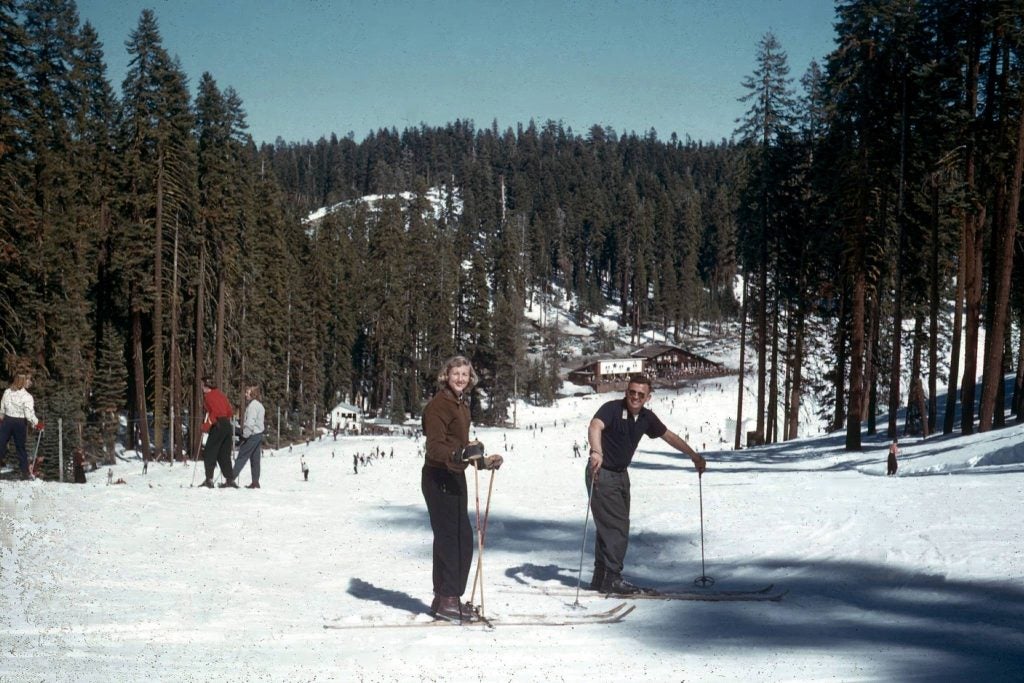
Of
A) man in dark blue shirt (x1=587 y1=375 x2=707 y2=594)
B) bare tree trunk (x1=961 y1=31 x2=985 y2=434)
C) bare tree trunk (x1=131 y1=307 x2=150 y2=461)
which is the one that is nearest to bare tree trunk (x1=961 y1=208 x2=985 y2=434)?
bare tree trunk (x1=961 y1=31 x2=985 y2=434)

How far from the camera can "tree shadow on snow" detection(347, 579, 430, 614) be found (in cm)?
818

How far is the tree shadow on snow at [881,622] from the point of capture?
19.3 feet

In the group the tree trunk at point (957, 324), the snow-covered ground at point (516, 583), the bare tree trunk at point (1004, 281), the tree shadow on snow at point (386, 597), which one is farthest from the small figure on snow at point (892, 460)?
the tree shadow on snow at point (386, 597)

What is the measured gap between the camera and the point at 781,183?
1501 inches

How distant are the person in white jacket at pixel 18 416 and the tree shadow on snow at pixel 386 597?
25.1 feet

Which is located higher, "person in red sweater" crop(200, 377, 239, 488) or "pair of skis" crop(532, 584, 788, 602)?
"person in red sweater" crop(200, 377, 239, 488)

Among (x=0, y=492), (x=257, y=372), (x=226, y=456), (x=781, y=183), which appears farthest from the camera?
(x=257, y=372)

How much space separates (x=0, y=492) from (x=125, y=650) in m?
7.58

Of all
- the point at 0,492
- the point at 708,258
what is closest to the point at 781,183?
the point at 0,492

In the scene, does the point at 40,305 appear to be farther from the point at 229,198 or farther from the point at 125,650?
the point at 125,650

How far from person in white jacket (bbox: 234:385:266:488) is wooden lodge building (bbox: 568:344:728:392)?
83.7 m

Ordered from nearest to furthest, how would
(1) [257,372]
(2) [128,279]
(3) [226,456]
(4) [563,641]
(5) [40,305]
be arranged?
(4) [563,641] → (3) [226,456] → (5) [40,305] → (2) [128,279] → (1) [257,372]

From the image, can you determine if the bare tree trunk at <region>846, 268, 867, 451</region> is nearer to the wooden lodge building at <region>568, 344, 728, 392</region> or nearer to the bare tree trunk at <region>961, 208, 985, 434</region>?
the bare tree trunk at <region>961, 208, 985, 434</region>

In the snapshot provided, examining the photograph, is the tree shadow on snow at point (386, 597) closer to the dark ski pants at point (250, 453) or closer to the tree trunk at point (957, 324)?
the dark ski pants at point (250, 453)
